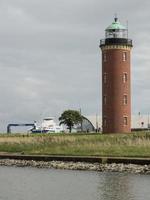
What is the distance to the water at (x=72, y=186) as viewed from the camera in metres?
24.4

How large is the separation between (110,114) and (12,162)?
2911cm

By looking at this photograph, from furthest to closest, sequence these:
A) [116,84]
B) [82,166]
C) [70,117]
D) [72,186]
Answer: [70,117]
[116,84]
[82,166]
[72,186]

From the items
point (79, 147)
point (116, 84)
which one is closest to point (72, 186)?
point (79, 147)

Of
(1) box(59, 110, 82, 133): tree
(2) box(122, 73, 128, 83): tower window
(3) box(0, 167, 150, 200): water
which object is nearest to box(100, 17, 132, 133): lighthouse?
(2) box(122, 73, 128, 83): tower window

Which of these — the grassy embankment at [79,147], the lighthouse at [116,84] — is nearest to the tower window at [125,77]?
the lighthouse at [116,84]

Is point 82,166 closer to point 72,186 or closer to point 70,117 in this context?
point 72,186

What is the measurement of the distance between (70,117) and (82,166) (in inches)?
2878

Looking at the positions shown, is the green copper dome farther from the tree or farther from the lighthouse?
the tree

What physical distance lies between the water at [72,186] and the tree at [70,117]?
242 ft

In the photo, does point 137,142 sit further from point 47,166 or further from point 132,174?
point 132,174

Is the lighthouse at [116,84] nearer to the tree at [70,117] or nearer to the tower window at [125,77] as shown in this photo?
the tower window at [125,77]

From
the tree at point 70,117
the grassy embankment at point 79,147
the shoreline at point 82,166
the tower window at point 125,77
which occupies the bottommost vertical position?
the shoreline at point 82,166

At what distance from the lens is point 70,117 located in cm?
10894

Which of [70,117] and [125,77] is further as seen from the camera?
[70,117]
